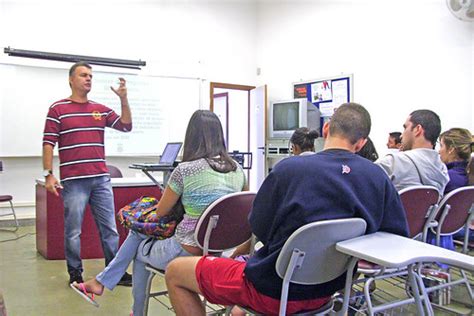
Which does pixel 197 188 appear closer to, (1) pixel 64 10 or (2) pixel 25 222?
(2) pixel 25 222

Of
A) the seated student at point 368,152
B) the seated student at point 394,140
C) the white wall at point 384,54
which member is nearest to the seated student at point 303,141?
the seated student at point 368,152

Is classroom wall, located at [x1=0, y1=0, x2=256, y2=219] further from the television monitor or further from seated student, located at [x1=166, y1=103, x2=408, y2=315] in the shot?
seated student, located at [x1=166, y1=103, x2=408, y2=315]

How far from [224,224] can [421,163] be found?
1261 millimetres

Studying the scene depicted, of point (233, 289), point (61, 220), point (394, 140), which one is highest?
point (394, 140)

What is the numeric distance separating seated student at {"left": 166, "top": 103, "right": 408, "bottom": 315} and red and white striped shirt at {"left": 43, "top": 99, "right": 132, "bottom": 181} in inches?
64.9

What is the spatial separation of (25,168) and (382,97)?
4.51m

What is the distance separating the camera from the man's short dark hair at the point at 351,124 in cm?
142

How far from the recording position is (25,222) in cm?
534

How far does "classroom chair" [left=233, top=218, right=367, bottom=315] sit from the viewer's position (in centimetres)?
120

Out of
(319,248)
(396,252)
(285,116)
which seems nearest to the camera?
(396,252)

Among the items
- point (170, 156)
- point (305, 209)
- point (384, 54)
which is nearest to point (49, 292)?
point (170, 156)

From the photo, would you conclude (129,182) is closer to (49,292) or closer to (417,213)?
(49,292)

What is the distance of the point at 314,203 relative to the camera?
4.26 feet

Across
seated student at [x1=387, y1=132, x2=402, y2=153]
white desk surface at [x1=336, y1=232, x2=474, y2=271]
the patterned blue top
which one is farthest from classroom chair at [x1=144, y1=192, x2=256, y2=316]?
seated student at [x1=387, y1=132, x2=402, y2=153]
